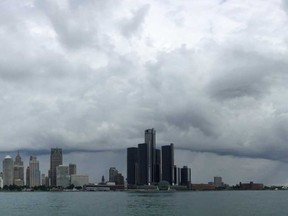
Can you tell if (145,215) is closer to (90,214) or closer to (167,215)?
(167,215)

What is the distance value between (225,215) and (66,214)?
50570 millimetres

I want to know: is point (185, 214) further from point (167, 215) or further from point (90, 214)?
point (90, 214)

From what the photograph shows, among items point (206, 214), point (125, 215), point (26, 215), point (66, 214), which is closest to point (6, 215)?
point (26, 215)

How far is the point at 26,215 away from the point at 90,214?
68.6 feet

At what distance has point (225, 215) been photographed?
5960 inches

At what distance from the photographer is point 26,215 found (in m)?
158

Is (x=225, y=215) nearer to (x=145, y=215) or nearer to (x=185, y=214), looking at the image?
(x=185, y=214)

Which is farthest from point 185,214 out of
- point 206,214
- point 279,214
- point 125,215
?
point 279,214

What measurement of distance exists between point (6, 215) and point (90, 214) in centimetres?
2740

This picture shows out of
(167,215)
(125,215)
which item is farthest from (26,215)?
(167,215)

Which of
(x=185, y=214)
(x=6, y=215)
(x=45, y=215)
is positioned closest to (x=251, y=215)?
(x=185, y=214)

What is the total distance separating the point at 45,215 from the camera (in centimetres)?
15638

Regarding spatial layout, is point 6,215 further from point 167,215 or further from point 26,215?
point 167,215

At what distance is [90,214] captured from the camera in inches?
6201
